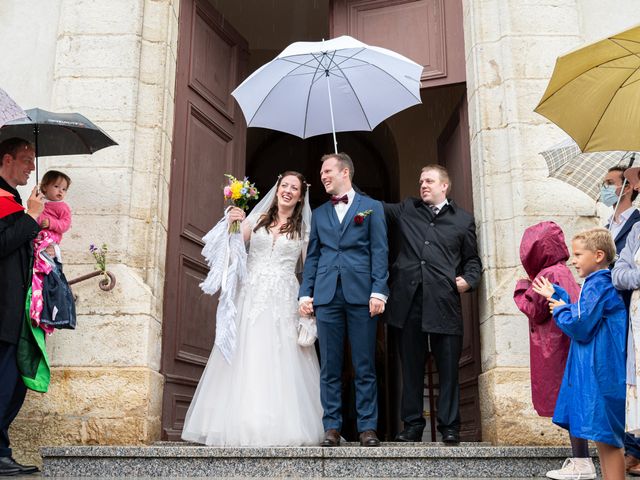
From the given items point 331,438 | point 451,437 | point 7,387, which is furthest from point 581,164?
point 7,387

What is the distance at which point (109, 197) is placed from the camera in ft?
19.2

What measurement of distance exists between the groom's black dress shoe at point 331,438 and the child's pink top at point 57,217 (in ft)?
7.34

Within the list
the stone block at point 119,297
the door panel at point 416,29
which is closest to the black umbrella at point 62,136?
the stone block at point 119,297

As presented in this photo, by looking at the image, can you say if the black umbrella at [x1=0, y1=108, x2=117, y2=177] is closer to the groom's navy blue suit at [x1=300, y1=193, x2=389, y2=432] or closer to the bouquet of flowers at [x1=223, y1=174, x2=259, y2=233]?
the bouquet of flowers at [x1=223, y1=174, x2=259, y2=233]

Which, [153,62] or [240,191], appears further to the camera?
[153,62]

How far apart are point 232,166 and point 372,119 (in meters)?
1.81

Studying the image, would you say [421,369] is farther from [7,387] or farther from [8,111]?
[8,111]

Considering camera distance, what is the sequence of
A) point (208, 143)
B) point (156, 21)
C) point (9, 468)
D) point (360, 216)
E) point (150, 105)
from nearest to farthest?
point (9, 468) → point (360, 216) → point (150, 105) → point (156, 21) → point (208, 143)

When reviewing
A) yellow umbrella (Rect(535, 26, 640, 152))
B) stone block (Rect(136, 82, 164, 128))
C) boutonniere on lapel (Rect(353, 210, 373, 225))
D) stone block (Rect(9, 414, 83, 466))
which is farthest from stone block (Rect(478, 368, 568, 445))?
stone block (Rect(136, 82, 164, 128))

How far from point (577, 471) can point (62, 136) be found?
4.03 m

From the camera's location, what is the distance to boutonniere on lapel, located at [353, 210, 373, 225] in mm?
5211

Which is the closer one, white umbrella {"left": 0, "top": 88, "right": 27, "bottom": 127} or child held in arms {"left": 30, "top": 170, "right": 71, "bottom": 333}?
white umbrella {"left": 0, "top": 88, "right": 27, "bottom": 127}

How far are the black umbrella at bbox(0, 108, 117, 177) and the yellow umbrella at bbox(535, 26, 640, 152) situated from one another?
302cm

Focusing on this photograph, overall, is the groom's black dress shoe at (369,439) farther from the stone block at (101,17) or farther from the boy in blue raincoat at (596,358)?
the stone block at (101,17)
